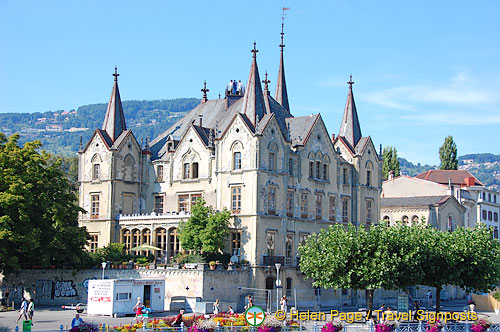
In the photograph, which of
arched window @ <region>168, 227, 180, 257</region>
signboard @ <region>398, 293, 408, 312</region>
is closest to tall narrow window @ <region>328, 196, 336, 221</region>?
signboard @ <region>398, 293, 408, 312</region>

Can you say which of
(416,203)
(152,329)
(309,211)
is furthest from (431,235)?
(416,203)

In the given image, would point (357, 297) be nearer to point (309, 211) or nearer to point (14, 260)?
point (309, 211)

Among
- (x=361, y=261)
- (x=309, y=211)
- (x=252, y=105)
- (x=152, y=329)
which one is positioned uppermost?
(x=252, y=105)

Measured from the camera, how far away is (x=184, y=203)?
242 feet

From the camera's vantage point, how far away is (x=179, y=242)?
68688mm

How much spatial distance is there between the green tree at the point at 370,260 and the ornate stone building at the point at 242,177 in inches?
461

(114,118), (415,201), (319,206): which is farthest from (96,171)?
(415,201)

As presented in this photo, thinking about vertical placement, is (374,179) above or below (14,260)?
above

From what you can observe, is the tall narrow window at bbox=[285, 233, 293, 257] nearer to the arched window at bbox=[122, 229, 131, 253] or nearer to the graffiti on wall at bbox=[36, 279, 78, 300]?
the arched window at bbox=[122, 229, 131, 253]

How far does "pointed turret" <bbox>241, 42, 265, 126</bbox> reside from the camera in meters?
69.1

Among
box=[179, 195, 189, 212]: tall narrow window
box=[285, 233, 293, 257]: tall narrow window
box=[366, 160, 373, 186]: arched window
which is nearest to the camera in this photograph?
box=[285, 233, 293, 257]: tall narrow window

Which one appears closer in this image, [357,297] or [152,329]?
[152,329]

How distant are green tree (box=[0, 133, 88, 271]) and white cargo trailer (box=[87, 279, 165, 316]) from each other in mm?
7961

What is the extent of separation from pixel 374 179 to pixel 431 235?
2351cm
